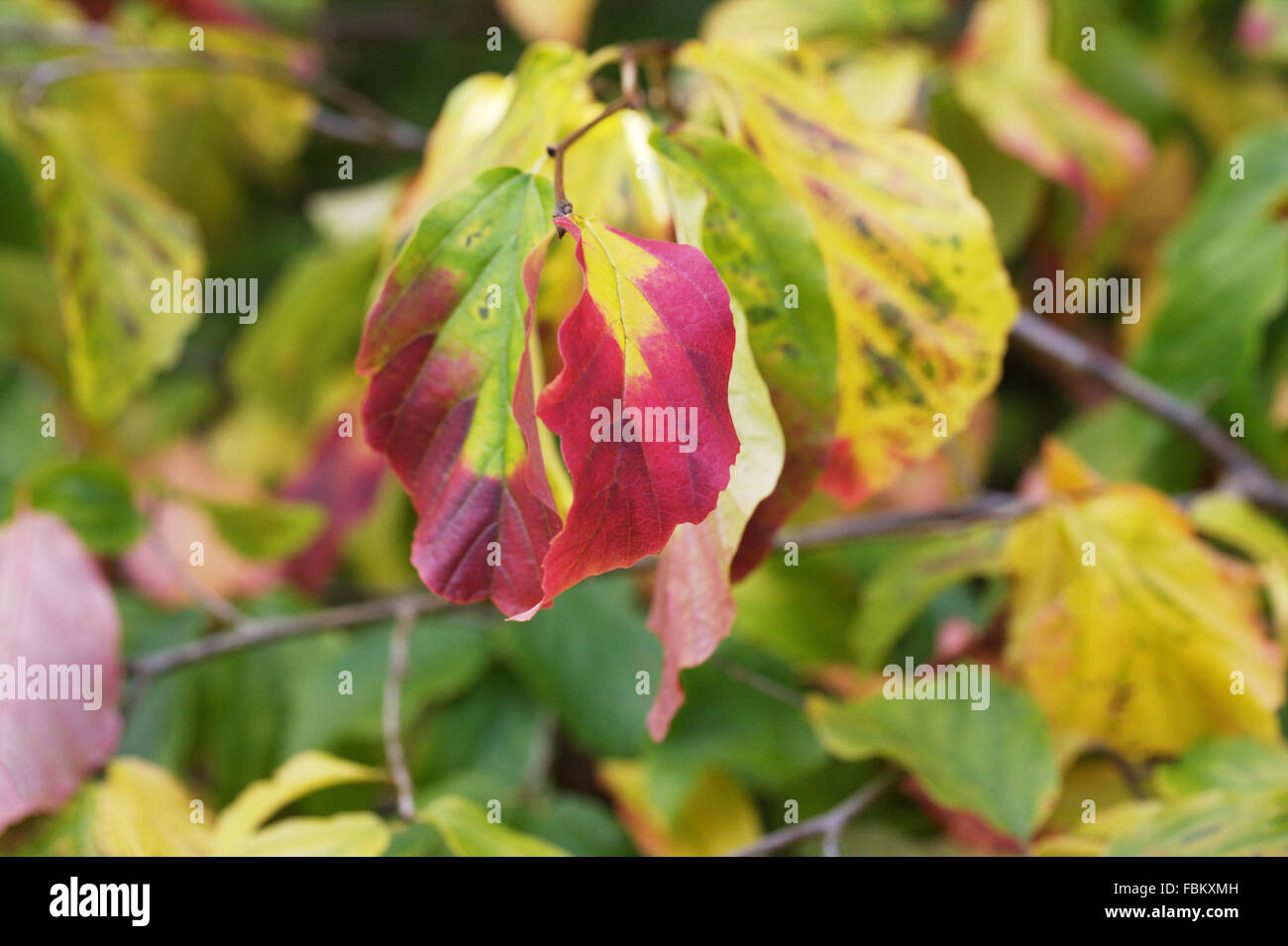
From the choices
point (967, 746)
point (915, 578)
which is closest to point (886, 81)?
point (915, 578)

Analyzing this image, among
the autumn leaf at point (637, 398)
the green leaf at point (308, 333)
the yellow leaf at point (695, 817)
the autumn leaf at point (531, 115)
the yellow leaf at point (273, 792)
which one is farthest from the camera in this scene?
the green leaf at point (308, 333)

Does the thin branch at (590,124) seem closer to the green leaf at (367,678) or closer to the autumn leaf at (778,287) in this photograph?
the autumn leaf at (778,287)

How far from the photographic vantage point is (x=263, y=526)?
0.76 metres

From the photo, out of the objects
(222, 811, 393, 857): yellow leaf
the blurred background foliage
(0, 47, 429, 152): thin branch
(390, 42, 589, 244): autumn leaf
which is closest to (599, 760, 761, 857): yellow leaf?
the blurred background foliage

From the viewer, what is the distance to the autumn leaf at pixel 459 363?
36 cm

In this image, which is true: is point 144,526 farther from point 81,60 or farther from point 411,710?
point 81,60

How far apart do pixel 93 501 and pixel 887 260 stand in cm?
60

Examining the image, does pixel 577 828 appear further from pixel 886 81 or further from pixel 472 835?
pixel 886 81

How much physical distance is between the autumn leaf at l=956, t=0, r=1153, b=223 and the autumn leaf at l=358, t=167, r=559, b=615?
1.67ft

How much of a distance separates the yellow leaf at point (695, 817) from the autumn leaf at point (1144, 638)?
0.26m

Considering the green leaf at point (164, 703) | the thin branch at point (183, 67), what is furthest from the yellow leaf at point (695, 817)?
the thin branch at point (183, 67)

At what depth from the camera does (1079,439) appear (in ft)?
2.72

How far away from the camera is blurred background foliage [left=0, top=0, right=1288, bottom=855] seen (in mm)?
697
